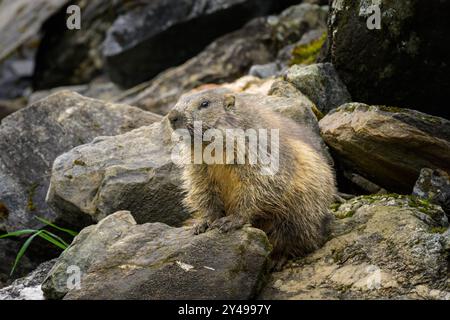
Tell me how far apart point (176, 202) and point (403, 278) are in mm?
2817

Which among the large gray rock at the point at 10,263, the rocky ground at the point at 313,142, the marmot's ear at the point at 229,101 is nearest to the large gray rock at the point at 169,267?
the rocky ground at the point at 313,142

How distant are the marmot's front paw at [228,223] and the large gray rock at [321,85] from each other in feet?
10.1

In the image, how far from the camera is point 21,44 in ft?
51.9

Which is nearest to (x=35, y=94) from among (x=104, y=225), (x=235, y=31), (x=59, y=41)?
(x=59, y=41)

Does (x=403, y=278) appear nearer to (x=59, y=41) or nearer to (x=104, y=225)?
(x=104, y=225)

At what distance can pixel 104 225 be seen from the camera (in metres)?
6.10

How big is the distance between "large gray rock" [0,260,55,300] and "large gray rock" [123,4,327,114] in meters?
5.14

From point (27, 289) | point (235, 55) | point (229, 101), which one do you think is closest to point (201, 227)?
point (229, 101)

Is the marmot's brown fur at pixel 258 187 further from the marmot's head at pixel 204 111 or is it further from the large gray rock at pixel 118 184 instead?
the large gray rock at pixel 118 184

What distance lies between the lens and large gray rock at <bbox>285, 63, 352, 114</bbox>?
27.1 feet

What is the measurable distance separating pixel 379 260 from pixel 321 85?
3.31 meters

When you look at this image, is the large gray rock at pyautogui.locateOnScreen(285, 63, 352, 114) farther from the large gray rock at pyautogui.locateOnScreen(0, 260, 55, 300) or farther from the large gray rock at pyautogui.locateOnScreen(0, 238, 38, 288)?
the large gray rock at pyautogui.locateOnScreen(0, 238, 38, 288)

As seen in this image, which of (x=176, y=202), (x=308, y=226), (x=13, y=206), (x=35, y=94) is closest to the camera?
(x=308, y=226)

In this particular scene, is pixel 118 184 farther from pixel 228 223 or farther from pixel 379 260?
pixel 379 260
